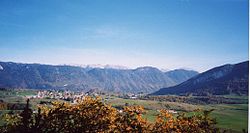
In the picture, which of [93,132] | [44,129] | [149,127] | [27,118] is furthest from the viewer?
[149,127]

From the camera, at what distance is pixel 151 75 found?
180125 millimetres

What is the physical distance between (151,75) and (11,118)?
173538mm

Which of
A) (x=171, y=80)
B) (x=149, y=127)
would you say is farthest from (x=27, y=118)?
(x=171, y=80)

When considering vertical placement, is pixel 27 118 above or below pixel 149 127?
above

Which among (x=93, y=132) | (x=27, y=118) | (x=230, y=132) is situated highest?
(x=27, y=118)

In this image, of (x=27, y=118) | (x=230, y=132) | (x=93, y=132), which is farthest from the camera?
(x=230, y=132)

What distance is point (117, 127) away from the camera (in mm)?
7582

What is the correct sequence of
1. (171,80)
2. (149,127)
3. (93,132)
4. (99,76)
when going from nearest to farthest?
(93,132) < (149,127) < (99,76) < (171,80)

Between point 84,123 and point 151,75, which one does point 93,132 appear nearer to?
point 84,123

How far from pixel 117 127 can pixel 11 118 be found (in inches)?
101

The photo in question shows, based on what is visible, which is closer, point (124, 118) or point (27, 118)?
point (27, 118)

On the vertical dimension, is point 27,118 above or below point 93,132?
above

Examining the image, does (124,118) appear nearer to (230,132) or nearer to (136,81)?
(230,132)

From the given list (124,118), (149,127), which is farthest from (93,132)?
(149,127)
